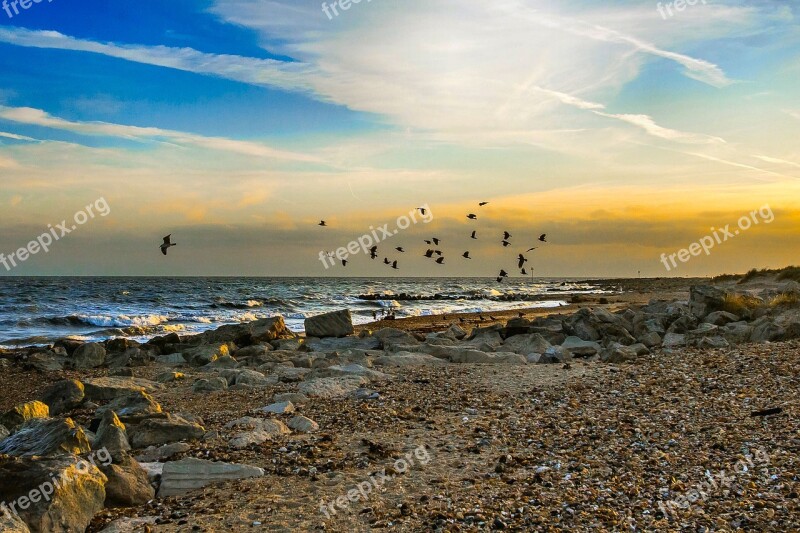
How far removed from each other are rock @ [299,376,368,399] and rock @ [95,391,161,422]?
8.53ft

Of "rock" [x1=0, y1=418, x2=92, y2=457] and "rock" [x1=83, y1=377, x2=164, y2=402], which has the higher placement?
"rock" [x1=0, y1=418, x2=92, y2=457]

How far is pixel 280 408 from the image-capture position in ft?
33.3

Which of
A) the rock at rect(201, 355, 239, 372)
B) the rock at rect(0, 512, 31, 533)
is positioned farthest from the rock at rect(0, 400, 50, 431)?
the rock at rect(201, 355, 239, 372)

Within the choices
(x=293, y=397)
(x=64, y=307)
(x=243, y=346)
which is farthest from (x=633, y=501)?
(x=64, y=307)

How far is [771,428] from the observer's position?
25.4 feet

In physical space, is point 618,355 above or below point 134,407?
above

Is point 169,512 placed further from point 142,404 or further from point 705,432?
point 705,432

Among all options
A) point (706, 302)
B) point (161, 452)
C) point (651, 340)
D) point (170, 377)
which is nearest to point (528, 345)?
point (651, 340)

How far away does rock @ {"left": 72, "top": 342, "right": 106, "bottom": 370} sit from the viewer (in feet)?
63.8

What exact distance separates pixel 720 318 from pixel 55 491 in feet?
60.3

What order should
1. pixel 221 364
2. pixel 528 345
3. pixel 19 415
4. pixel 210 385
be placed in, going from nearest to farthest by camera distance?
pixel 19 415
pixel 210 385
pixel 528 345
pixel 221 364

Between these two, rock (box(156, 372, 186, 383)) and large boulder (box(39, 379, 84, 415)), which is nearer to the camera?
large boulder (box(39, 379, 84, 415))

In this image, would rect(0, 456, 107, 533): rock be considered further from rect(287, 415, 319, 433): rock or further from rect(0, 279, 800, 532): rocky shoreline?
rect(287, 415, 319, 433): rock

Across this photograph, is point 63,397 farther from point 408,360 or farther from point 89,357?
point 89,357
